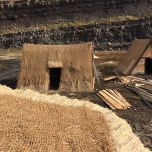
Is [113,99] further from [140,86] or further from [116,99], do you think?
[140,86]

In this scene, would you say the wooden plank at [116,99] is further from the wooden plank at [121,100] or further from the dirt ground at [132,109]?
the dirt ground at [132,109]

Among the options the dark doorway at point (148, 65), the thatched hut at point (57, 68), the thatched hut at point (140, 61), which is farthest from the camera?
the dark doorway at point (148, 65)

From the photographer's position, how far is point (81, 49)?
24000 mm

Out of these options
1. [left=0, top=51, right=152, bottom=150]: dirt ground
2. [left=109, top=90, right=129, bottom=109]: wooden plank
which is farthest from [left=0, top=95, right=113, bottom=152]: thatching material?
[left=109, top=90, right=129, bottom=109]: wooden plank

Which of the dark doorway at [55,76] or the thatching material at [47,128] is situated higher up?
the thatching material at [47,128]

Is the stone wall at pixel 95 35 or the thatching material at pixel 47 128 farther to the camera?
the stone wall at pixel 95 35

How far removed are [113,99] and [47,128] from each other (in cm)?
907

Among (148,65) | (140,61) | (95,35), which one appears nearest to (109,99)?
(140,61)

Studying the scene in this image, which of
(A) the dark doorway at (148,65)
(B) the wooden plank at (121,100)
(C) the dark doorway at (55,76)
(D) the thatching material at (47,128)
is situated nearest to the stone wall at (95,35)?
(A) the dark doorway at (148,65)

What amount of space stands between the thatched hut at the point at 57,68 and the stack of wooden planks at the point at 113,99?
1.07 metres

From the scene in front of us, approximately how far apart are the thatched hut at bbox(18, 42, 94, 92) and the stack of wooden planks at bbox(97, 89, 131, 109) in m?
1.07

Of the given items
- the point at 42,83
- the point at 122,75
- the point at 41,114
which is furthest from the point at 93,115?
the point at 122,75

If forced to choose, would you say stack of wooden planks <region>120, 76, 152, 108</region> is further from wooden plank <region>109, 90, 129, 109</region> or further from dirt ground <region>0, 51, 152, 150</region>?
wooden plank <region>109, 90, 129, 109</region>

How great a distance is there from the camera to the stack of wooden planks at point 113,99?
1896 cm
